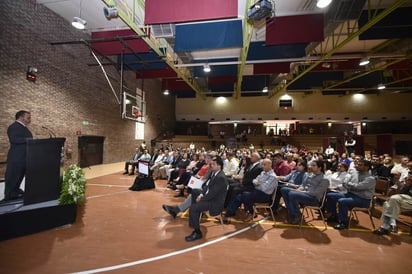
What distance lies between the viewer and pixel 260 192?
3.65 meters

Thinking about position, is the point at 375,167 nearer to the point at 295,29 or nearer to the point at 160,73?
the point at 295,29

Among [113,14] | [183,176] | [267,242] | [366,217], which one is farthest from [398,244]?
[113,14]

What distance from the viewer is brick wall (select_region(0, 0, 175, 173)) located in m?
5.68

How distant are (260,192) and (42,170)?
149 inches

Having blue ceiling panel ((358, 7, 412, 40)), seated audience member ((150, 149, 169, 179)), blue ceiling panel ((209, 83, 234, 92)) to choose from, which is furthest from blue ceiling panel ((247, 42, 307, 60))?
blue ceiling panel ((209, 83, 234, 92))

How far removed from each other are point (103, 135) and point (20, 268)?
836 centimetres

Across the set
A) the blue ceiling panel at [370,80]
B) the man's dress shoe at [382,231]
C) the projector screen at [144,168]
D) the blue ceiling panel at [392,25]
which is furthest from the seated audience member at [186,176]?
the blue ceiling panel at [370,80]

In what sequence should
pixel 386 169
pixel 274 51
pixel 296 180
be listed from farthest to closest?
pixel 274 51, pixel 386 169, pixel 296 180

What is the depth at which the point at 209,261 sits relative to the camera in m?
2.44

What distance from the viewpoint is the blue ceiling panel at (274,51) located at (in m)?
7.66

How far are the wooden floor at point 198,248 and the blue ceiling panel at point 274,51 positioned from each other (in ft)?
20.8

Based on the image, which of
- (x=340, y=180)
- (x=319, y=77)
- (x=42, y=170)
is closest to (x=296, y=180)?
(x=340, y=180)

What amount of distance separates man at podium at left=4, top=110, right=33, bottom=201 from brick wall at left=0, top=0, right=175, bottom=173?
3.30 meters

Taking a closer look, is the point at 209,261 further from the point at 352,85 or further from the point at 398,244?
the point at 352,85
